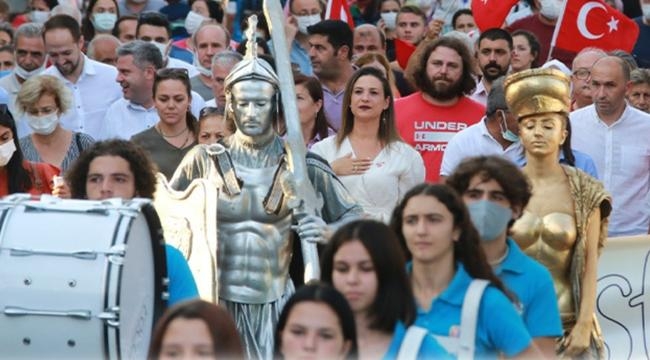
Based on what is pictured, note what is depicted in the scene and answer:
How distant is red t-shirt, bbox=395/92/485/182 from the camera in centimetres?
1404

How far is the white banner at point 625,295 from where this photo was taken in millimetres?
12773

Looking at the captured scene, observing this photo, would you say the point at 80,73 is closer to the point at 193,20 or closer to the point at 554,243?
the point at 193,20

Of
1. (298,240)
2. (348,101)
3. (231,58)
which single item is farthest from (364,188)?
(231,58)

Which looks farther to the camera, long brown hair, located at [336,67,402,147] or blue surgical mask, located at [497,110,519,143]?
blue surgical mask, located at [497,110,519,143]

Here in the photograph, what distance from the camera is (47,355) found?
870cm

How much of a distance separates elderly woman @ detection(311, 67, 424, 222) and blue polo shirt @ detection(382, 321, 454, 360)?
4.65 metres

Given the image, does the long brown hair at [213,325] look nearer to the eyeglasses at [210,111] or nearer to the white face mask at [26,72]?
the eyeglasses at [210,111]

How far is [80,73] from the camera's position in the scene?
16.0m

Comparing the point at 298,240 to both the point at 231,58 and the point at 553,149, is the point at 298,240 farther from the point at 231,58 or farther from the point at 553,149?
the point at 231,58

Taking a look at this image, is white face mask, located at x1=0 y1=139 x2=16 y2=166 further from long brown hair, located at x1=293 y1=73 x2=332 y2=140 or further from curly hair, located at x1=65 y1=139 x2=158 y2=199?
curly hair, located at x1=65 y1=139 x2=158 y2=199

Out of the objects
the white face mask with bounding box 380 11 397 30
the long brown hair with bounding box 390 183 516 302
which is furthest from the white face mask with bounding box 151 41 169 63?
the long brown hair with bounding box 390 183 516 302

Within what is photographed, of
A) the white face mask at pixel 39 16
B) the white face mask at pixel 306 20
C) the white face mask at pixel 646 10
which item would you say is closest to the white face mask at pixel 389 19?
the white face mask at pixel 306 20

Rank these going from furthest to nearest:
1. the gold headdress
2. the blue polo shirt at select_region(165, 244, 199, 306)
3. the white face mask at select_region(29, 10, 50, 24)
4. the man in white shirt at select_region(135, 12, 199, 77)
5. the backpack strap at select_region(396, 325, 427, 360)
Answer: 1. the white face mask at select_region(29, 10, 50, 24)
2. the man in white shirt at select_region(135, 12, 199, 77)
3. the gold headdress
4. the blue polo shirt at select_region(165, 244, 199, 306)
5. the backpack strap at select_region(396, 325, 427, 360)

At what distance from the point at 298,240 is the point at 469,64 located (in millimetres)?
3174
